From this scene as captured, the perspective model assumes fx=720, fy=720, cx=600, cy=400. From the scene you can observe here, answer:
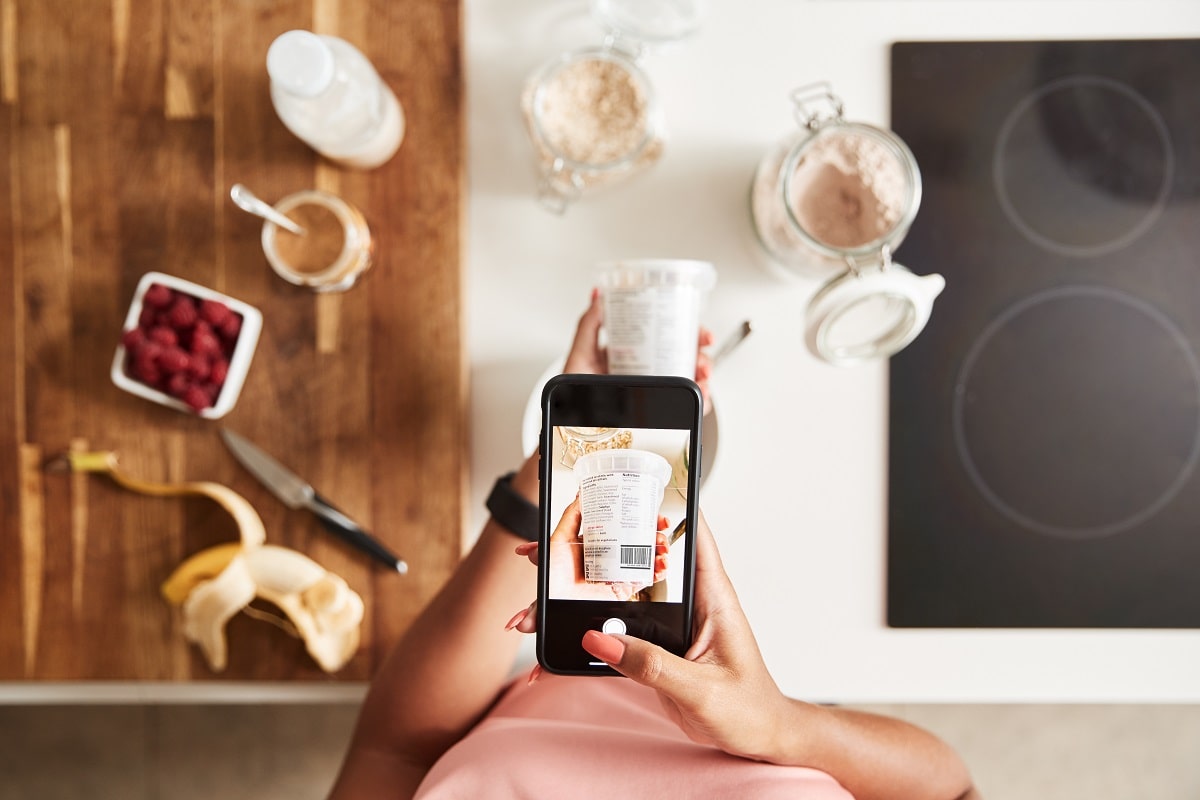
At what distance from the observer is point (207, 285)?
31.0 inches

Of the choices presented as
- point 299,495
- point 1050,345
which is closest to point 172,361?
point 299,495

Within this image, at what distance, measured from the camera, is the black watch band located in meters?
0.65

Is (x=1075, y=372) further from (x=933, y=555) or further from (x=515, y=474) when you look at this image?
(x=515, y=474)

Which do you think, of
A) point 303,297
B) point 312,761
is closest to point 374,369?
point 303,297

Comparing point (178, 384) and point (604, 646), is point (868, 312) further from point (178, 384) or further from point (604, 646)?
point (178, 384)

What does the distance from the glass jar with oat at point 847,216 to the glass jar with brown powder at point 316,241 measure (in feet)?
1.38

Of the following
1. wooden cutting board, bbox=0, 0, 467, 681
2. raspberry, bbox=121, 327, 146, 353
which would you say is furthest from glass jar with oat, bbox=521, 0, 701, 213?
raspberry, bbox=121, 327, 146, 353

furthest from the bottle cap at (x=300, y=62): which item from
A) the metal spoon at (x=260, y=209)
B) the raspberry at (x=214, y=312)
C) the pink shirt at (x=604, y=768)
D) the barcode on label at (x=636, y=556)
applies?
the pink shirt at (x=604, y=768)

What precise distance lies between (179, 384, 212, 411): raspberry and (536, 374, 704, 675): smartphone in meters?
0.46

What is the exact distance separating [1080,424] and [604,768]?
2.07 feet

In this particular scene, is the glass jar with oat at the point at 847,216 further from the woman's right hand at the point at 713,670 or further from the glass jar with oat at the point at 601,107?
the woman's right hand at the point at 713,670

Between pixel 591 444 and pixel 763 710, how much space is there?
9.8 inches

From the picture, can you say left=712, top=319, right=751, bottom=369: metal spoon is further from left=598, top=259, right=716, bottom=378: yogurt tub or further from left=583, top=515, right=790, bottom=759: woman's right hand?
left=583, top=515, right=790, bottom=759: woman's right hand

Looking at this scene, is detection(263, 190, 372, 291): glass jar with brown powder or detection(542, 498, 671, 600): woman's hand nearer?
detection(542, 498, 671, 600): woman's hand
